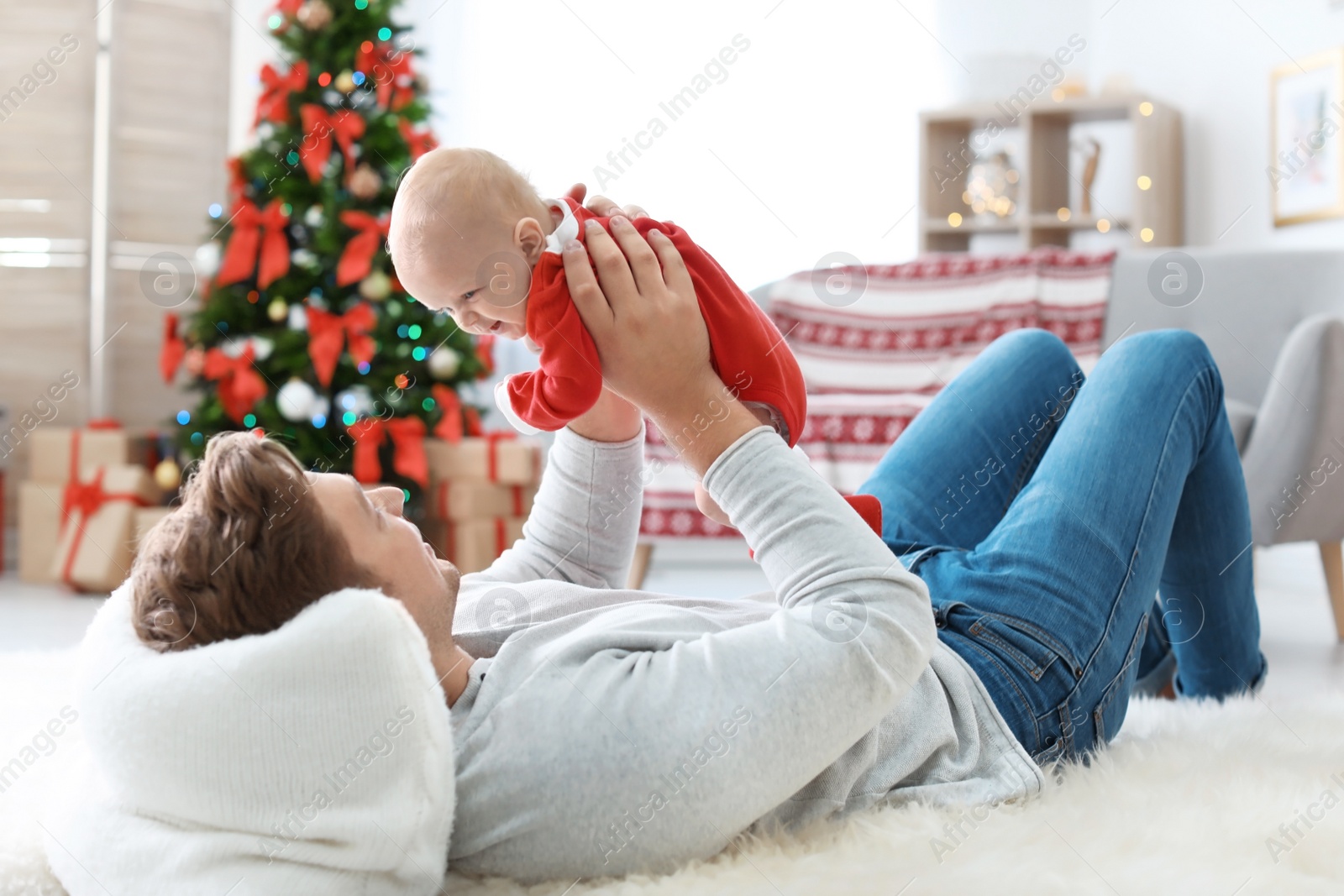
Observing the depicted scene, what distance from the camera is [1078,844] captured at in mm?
848

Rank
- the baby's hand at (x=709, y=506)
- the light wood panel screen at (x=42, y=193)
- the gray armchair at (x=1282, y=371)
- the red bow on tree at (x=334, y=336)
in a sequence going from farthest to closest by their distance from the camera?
the light wood panel screen at (x=42, y=193), the red bow on tree at (x=334, y=336), the gray armchair at (x=1282, y=371), the baby's hand at (x=709, y=506)

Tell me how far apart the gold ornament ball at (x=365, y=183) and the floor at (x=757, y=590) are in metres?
1.36

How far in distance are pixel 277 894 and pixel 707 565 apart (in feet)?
12.0

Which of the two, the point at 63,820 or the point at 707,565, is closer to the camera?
the point at 63,820

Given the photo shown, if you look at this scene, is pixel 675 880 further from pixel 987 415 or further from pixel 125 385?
pixel 125 385

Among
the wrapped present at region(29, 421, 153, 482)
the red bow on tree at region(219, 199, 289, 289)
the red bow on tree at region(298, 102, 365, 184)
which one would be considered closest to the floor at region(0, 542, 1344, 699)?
the wrapped present at region(29, 421, 153, 482)

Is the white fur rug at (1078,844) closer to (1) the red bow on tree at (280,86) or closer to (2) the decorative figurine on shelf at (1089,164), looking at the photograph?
(1) the red bow on tree at (280,86)

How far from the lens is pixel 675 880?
29.8 inches

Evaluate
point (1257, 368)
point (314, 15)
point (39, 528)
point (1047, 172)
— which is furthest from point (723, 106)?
point (39, 528)

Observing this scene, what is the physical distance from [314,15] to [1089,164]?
9.34 ft

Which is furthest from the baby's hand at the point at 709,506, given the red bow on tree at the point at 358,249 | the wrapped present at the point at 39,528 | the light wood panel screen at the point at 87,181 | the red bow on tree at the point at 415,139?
the light wood panel screen at the point at 87,181

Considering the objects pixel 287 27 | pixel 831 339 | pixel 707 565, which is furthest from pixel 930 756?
pixel 707 565

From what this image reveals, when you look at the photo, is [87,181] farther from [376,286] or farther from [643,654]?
[643,654]

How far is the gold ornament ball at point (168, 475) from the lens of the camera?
3455mm
